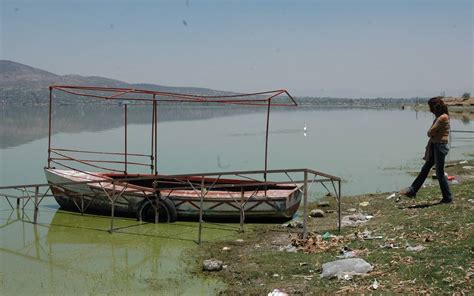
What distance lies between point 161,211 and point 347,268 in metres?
6.05

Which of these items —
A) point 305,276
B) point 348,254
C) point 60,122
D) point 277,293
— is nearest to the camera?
point 277,293

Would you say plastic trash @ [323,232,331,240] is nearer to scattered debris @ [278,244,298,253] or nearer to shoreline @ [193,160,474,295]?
shoreline @ [193,160,474,295]

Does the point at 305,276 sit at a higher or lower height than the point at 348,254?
lower

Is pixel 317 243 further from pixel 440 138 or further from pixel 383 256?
pixel 440 138

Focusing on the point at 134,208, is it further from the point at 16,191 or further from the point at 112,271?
the point at 16,191

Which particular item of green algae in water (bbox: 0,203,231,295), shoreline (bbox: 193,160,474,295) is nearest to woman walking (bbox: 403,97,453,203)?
shoreline (bbox: 193,160,474,295)

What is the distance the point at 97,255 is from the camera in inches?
359

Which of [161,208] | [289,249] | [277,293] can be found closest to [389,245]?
[289,249]

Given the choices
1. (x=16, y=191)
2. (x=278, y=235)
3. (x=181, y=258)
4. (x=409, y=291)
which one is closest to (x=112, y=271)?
(x=181, y=258)

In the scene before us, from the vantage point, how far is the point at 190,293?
6758 millimetres

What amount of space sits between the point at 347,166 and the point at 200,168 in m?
6.26

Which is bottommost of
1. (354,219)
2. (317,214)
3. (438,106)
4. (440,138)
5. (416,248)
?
(317,214)

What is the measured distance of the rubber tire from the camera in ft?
37.0

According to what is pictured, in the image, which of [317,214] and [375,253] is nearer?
[375,253]
